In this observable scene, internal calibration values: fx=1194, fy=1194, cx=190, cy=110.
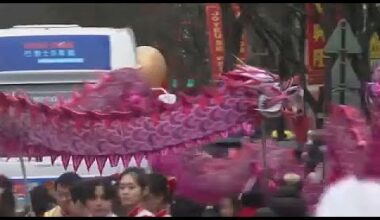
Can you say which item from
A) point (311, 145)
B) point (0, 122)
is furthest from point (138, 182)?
point (311, 145)

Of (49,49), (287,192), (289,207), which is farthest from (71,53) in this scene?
(289,207)

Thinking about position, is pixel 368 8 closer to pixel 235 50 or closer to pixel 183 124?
pixel 235 50

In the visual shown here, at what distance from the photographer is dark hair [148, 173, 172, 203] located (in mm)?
5371

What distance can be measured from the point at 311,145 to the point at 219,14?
14846mm

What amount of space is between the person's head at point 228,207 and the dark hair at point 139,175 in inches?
17.7

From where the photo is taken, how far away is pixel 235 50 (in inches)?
866

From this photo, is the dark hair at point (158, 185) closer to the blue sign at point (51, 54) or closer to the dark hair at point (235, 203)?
the dark hair at point (235, 203)

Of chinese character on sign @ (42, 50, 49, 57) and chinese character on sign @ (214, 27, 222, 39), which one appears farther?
chinese character on sign @ (214, 27, 222, 39)

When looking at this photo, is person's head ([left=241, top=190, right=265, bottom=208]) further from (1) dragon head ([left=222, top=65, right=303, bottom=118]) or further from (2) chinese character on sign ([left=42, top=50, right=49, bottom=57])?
(2) chinese character on sign ([left=42, top=50, right=49, bottom=57])

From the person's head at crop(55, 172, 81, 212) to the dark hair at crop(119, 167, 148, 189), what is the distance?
49 centimetres

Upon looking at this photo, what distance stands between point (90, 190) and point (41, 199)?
1.05m

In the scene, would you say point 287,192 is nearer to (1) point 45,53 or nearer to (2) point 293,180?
(2) point 293,180

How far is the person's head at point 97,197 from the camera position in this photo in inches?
217

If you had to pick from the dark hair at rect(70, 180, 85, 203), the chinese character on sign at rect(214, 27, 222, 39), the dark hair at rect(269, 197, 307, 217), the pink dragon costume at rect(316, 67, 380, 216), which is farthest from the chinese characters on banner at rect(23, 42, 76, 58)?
the chinese character on sign at rect(214, 27, 222, 39)
